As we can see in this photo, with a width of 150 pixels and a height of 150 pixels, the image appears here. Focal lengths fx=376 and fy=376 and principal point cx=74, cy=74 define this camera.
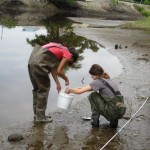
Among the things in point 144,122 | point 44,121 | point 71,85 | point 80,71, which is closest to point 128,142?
point 144,122

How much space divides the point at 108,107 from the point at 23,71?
17.5 feet

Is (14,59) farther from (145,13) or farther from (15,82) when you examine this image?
(145,13)

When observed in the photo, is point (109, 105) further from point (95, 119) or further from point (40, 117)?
point (40, 117)

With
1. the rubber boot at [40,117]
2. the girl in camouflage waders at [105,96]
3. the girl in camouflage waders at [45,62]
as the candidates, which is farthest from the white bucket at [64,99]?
the rubber boot at [40,117]

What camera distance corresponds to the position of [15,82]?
32.9ft

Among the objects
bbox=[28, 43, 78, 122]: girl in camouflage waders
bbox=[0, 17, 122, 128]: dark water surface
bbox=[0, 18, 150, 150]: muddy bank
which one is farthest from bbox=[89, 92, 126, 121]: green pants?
bbox=[0, 17, 122, 128]: dark water surface

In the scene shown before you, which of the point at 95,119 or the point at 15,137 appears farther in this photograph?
the point at 95,119

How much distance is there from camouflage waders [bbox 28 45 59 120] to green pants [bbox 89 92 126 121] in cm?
89

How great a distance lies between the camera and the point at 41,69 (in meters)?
6.64

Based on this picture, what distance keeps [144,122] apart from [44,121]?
6.32 feet

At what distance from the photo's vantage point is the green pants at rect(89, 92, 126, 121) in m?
6.52

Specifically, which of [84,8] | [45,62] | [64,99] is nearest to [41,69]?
[45,62]

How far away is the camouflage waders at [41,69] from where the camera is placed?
664 centimetres

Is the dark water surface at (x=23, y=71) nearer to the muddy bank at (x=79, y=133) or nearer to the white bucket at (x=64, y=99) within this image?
the muddy bank at (x=79, y=133)
